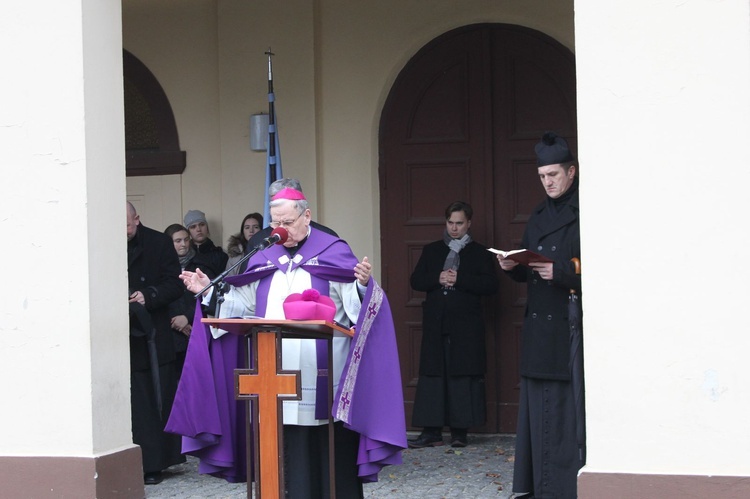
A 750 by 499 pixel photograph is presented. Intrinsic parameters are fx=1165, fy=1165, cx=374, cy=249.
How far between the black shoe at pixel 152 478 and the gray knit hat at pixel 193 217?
2.37 meters

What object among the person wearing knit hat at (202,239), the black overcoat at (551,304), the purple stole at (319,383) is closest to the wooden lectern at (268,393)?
the purple stole at (319,383)

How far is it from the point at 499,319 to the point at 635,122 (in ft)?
13.0

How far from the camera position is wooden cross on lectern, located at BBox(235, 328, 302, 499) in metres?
5.52

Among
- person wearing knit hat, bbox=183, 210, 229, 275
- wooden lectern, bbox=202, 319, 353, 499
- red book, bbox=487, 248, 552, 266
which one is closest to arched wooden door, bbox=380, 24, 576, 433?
person wearing knit hat, bbox=183, 210, 229, 275

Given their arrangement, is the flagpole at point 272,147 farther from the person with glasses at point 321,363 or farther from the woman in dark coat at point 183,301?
the person with glasses at point 321,363

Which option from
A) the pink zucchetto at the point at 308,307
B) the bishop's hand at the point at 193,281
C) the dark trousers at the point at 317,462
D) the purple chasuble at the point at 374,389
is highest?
the bishop's hand at the point at 193,281

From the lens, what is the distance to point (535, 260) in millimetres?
6301

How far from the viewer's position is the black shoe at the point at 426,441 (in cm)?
916

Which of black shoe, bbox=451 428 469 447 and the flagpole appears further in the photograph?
the flagpole

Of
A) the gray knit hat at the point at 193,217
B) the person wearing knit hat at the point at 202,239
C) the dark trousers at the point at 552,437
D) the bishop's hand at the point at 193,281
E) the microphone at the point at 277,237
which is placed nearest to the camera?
the microphone at the point at 277,237

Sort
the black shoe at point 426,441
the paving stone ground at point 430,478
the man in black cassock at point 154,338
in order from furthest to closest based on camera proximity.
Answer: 1. the black shoe at point 426,441
2. the man in black cassock at point 154,338
3. the paving stone ground at point 430,478

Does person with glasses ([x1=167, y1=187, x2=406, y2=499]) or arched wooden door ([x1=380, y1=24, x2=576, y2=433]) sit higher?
arched wooden door ([x1=380, y1=24, x2=576, y2=433])

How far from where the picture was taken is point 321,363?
6.19m

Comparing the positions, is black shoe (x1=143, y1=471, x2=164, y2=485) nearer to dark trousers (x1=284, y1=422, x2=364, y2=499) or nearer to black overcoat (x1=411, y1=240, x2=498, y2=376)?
black overcoat (x1=411, y1=240, x2=498, y2=376)
